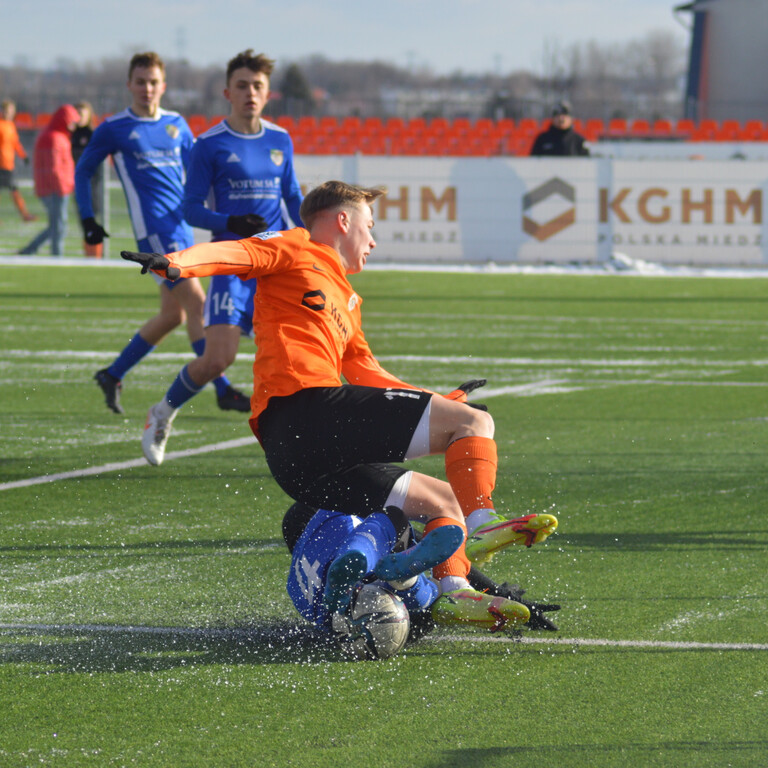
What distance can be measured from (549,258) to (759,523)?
654 inches

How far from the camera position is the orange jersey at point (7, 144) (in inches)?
1066

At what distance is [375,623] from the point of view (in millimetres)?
3994

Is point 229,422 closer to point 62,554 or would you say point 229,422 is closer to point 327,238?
point 62,554

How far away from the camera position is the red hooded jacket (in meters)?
22.4

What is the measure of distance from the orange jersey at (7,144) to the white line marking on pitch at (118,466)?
20248 millimetres

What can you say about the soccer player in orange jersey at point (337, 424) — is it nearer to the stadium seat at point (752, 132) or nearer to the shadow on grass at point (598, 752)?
the shadow on grass at point (598, 752)

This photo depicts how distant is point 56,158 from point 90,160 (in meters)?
14.4

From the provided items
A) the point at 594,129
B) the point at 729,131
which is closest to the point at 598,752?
the point at 729,131

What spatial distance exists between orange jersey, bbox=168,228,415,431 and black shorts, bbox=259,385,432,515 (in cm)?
8

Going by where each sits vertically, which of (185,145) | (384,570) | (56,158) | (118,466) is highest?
(185,145)

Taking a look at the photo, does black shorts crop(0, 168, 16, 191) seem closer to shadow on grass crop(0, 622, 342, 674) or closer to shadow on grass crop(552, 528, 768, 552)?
shadow on grass crop(552, 528, 768, 552)

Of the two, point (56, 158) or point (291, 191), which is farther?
point (56, 158)

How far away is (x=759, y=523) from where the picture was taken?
232 inches

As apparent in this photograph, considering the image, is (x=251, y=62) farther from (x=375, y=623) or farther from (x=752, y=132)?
(x=752, y=132)
